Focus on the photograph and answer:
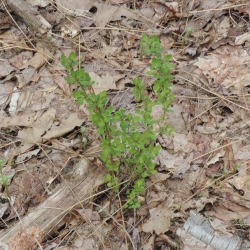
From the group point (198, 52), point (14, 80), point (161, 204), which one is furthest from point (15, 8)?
point (161, 204)

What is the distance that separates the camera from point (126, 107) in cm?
321

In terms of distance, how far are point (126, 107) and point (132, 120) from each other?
941 millimetres

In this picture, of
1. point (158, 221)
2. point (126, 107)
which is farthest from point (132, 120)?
point (126, 107)

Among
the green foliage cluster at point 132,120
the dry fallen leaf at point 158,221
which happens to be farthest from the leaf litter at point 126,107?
the green foliage cluster at point 132,120

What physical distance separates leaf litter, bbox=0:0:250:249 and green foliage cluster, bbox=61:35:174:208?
0.61ft

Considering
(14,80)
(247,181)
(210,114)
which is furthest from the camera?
(14,80)

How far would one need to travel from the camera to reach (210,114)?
10.2 ft

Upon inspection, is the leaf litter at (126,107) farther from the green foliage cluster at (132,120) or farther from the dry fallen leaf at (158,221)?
the green foliage cluster at (132,120)

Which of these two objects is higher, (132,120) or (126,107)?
(132,120)

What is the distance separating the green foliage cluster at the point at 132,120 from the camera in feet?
6.77

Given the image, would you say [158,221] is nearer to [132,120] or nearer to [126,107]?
[132,120]

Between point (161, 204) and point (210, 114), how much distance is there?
865 mm

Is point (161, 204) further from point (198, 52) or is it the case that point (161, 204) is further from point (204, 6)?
point (204, 6)

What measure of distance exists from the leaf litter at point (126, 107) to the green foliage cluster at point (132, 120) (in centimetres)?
19
